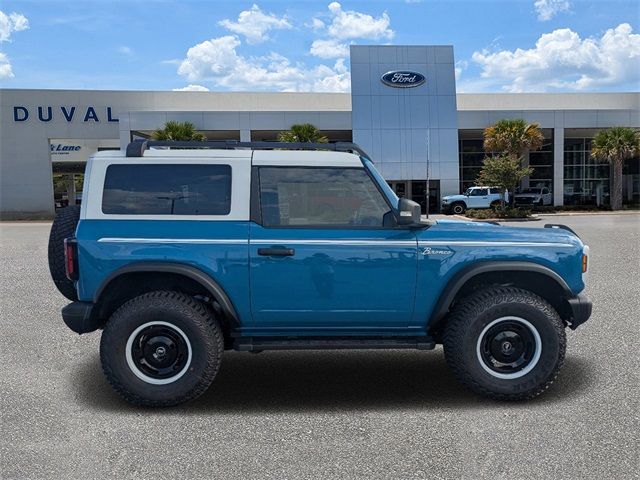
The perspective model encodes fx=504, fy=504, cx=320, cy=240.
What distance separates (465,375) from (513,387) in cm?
39

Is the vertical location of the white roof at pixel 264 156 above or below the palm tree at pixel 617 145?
below

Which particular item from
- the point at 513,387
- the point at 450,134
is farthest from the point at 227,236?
the point at 450,134

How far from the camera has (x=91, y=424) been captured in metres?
3.68

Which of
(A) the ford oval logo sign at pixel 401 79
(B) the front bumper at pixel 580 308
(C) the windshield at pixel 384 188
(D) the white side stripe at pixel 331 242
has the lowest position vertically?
(B) the front bumper at pixel 580 308

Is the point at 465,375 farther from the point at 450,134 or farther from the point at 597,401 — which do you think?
the point at 450,134

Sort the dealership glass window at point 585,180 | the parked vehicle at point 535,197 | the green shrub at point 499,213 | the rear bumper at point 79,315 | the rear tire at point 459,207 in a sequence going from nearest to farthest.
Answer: the rear bumper at point 79,315 < the green shrub at point 499,213 < the rear tire at point 459,207 < the parked vehicle at point 535,197 < the dealership glass window at point 585,180

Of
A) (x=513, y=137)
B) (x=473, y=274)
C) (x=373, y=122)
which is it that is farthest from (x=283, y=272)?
(x=513, y=137)

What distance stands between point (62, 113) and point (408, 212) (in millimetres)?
39348

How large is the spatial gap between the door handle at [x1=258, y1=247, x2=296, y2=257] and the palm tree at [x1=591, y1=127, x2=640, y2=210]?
119 feet

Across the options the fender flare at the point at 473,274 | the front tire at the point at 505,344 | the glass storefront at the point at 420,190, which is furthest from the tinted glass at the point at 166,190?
the glass storefront at the point at 420,190

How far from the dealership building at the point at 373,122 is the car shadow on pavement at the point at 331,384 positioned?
27173 mm

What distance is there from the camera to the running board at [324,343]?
3992 millimetres

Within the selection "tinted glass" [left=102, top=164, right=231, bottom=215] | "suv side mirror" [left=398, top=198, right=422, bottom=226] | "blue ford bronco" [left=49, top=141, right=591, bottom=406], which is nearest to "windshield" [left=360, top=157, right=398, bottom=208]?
"blue ford bronco" [left=49, top=141, right=591, bottom=406]

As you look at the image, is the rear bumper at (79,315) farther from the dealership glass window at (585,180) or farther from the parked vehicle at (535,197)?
the dealership glass window at (585,180)
